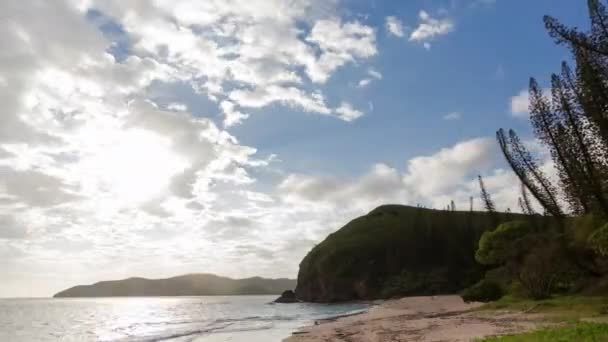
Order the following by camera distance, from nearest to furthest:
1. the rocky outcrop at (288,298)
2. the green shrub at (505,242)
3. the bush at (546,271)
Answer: the bush at (546,271)
the green shrub at (505,242)
the rocky outcrop at (288,298)

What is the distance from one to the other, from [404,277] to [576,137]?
122924 mm

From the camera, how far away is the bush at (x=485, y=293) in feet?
179

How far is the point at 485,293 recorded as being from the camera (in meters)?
55.1

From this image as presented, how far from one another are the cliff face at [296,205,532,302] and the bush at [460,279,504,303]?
89779mm

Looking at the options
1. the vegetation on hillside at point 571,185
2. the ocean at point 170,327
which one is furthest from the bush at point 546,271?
the ocean at point 170,327

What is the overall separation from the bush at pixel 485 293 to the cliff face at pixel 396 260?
89.8 metres

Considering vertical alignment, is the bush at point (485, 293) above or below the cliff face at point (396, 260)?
below

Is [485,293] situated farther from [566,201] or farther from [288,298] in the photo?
[288,298]

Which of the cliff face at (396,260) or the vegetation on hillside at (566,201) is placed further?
the cliff face at (396,260)

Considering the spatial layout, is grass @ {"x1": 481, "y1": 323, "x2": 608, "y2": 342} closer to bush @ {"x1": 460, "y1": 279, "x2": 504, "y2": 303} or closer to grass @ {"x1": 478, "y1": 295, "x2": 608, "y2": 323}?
grass @ {"x1": 478, "y1": 295, "x2": 608, "y2": 323}

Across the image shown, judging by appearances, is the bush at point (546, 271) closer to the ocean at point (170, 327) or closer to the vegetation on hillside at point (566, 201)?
the vegetation on hillside at point (566, 201)

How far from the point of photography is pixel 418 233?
589 ft

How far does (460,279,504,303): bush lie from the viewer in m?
54.7

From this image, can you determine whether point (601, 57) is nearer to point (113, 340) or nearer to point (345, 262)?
point (113, 340)
